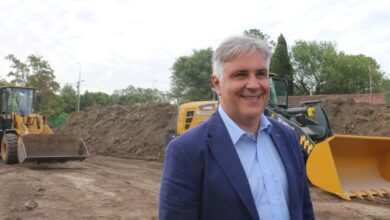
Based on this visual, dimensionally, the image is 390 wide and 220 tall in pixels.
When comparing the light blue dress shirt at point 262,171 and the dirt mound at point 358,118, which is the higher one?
the dirt mound at point 358,118

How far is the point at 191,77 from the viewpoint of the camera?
5403cm

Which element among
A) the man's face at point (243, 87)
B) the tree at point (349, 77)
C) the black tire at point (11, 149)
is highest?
the tree at point (349, 77)

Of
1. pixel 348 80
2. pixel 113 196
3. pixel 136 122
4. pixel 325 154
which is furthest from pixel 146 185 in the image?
pixel 348 80

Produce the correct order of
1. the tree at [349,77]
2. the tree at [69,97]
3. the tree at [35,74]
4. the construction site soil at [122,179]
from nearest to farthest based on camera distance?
the construction site soil at [122,179] < the tree at [35,74] < the tree at [349,77] < the tree at [69,97]

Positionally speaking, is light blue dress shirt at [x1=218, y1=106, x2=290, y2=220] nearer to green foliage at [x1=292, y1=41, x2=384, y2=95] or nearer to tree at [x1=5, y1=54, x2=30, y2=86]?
tree at [x1=5, y1=54, x2=30, y2=86]

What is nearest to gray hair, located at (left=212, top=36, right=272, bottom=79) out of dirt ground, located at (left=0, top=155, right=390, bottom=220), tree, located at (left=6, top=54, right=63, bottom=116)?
dirt ground, located at (left=0, top=155, right=390, bottom=220)

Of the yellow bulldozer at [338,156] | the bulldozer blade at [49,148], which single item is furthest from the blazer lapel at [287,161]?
the bulldozer blade at [49,148]

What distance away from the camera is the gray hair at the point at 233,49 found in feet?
6.69

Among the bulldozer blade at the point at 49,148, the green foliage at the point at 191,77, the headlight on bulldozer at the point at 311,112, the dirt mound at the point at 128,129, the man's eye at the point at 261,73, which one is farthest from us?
the green foliage at the point at 191,77

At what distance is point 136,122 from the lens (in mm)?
24391

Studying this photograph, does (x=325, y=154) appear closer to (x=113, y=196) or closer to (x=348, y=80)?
(x=113, y=196)

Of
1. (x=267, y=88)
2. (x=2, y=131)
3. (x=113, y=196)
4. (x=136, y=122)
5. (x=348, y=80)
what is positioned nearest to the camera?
(x=267, y=88)

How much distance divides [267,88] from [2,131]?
16518mm

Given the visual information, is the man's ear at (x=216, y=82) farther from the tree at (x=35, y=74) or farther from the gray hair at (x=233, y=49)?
the tree at (x=35, y=74)
